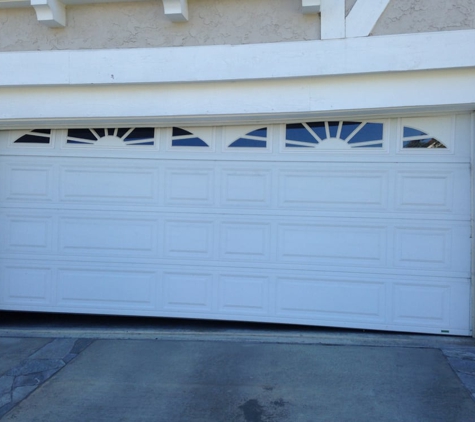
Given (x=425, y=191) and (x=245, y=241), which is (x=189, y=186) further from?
(x=425, y=191)

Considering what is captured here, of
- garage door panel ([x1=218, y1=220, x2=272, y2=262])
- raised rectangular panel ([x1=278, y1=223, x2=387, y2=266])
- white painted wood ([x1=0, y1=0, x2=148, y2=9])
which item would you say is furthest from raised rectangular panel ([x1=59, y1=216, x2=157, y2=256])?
white painted wood ([x1=0, y1=0, x2=148, y2=9])

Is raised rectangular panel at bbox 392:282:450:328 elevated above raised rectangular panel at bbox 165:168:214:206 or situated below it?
below

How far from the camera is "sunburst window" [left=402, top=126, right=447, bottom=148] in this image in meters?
5.09

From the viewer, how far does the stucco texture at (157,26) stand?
4879 millimetres

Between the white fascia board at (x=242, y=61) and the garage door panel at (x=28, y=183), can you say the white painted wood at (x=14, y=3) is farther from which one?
the garage door panel at (x=28, y=183)

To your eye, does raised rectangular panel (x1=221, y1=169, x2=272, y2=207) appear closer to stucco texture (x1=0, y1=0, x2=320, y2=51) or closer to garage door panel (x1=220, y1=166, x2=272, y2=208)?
garage door panel (x1=220, y1=166, x2=272, y2=208)

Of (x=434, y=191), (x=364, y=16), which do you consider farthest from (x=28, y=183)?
A: (x=434, y=191)

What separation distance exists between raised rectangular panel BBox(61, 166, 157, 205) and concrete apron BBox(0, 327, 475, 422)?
1.49m

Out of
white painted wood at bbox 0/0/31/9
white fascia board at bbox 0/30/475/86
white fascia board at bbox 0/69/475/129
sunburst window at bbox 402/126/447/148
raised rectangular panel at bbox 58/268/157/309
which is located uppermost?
white painted wood at bbox 0/0/31/9

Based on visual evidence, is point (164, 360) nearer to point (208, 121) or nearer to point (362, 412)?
point (362, 412)

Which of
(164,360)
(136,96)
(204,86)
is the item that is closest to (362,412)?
(164,360)

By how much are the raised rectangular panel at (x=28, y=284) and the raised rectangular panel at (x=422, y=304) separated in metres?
3.85

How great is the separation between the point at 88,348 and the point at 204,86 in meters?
2.85

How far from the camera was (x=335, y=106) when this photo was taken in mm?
4895
